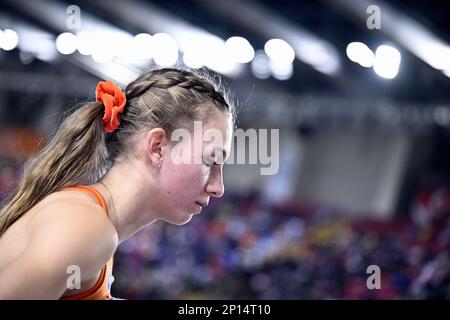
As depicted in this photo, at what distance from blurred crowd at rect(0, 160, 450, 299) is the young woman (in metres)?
4.02

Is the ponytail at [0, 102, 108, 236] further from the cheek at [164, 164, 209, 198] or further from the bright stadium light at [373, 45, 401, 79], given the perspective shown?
the bright stadium light at [373, 45, 401, 79]

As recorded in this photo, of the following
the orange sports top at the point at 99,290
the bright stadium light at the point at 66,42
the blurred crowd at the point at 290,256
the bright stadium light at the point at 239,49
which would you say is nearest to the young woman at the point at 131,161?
the orange sports top at the point at 99,290

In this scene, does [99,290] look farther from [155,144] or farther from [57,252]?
[155,144]

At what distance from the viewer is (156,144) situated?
1.22 m

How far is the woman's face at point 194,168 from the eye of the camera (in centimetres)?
121

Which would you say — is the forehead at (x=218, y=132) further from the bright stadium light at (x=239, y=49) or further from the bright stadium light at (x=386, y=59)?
the bright stadium light at (x=239, y=49)

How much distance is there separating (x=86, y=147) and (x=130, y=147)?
0.08 meters

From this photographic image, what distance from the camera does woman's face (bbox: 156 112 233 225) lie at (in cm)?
121

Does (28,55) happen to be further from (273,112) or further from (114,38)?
(273,112)

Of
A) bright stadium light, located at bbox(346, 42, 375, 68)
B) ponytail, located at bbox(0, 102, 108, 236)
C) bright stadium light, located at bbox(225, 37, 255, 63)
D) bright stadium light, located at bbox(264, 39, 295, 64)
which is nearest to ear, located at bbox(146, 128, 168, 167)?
ponytail, located at bbox(0, 102, 108, 236)

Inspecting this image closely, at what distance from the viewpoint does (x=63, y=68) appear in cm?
1425

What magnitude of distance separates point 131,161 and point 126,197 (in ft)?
0.23

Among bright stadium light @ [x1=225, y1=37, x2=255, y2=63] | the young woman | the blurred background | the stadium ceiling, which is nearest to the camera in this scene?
the young woman
